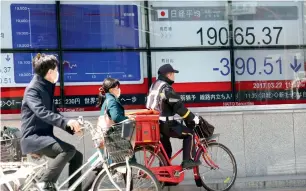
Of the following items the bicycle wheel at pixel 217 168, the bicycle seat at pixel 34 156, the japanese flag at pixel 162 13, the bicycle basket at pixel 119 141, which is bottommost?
the bicycle wheel at pixel 217 168

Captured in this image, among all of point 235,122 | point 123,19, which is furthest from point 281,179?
point 123,19

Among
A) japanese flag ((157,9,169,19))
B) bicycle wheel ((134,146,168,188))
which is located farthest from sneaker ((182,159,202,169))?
japanese flag ((157,9,169,19))

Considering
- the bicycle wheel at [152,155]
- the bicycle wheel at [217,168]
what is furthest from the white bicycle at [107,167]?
the bicycle wheel at [217,168]

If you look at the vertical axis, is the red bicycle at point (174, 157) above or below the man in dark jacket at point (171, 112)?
below

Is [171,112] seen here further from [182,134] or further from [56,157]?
[56,157]

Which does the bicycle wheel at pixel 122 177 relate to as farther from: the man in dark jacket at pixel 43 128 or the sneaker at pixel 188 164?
the sneaker at pixel 188 164

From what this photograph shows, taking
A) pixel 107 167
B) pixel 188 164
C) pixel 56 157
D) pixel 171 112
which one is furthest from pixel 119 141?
pixel 188 164

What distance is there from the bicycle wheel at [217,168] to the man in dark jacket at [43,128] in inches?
86.6

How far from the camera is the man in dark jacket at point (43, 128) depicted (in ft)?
16.8

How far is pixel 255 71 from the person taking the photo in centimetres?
841

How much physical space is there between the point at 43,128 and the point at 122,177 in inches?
39.0

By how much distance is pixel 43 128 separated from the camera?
17.2 feet

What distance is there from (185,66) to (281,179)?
→ 90.3 inches

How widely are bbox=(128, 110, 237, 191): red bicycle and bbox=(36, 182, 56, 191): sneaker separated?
1313 mm
